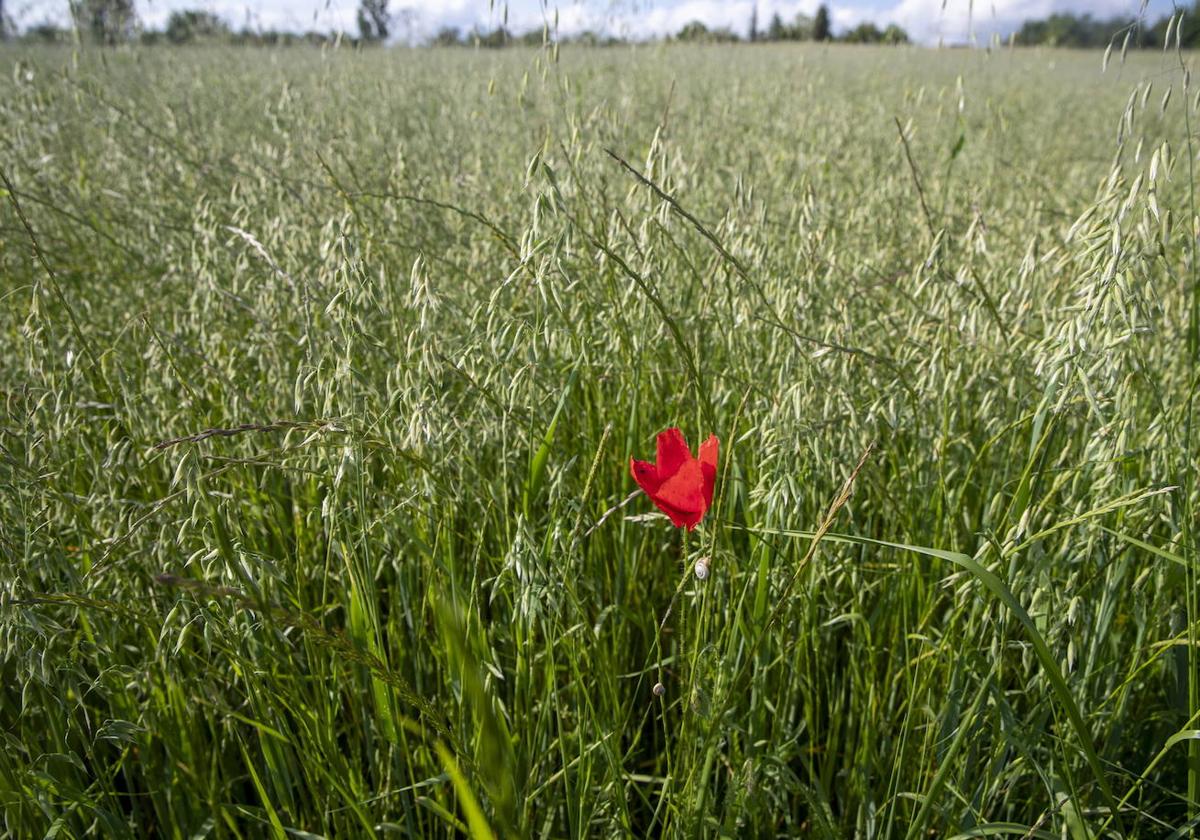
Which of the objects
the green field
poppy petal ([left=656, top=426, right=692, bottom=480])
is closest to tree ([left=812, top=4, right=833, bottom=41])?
the green field

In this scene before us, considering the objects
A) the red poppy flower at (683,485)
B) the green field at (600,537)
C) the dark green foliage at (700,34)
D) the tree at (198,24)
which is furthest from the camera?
the tree at (198,24)

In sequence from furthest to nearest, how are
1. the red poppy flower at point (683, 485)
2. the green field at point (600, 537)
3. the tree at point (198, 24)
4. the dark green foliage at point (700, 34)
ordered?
the tree at point (198, 24)
the dark green foliage at point (700, 34)
the green field at point (600, 537)
the red poppy flower at point (683, 485)

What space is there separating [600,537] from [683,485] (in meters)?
0.61

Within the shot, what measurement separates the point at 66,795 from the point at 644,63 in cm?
657

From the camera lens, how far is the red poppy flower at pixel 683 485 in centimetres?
77

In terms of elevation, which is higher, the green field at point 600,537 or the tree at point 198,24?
the tree at point 198,24

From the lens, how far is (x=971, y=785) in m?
1.20

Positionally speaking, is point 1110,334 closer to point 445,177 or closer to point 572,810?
point 572,810

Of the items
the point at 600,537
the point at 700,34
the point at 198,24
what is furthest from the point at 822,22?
the point at 600,537

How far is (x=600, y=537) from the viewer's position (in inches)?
54.3

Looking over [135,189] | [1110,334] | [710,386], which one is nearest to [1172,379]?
[1110,334]

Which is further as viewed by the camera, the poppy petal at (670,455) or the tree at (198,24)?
the tree at (198,24)

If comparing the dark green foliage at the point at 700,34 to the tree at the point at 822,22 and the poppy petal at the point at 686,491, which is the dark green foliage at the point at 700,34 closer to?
the tree at the point at 822,22

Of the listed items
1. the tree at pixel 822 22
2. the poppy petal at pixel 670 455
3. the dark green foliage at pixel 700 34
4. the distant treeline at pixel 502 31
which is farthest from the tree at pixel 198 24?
the poppy petal at pixel 670 455
